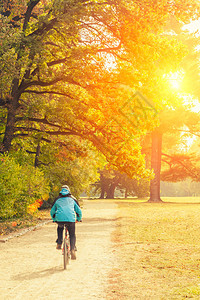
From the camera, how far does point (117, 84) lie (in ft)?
63.9

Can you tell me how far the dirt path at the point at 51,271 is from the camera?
21.2ft

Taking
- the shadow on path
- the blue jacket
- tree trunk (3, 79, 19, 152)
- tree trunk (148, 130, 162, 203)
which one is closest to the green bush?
tree trunk (3, 79, 19, 152)

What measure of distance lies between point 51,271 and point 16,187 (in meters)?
9.95

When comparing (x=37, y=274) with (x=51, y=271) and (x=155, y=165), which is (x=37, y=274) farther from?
(x=155, y=165)

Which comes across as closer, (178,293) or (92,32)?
(178,293)

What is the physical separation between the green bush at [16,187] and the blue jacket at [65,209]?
25.0 feet

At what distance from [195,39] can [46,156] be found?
79.5ft

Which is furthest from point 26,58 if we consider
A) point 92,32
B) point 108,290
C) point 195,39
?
point 195,39

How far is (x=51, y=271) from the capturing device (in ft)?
26.9

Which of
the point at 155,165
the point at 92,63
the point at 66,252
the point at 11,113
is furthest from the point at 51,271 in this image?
the point at 155,165

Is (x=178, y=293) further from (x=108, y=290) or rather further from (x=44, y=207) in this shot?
(x=44, y=207)

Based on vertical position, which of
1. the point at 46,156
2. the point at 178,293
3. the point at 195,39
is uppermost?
the point at 195,39

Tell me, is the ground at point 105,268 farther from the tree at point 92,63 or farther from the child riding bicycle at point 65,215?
the tree at point 92,63

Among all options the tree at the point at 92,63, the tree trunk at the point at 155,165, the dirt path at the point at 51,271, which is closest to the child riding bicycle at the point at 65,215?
the dirt path at the point at 51,271
